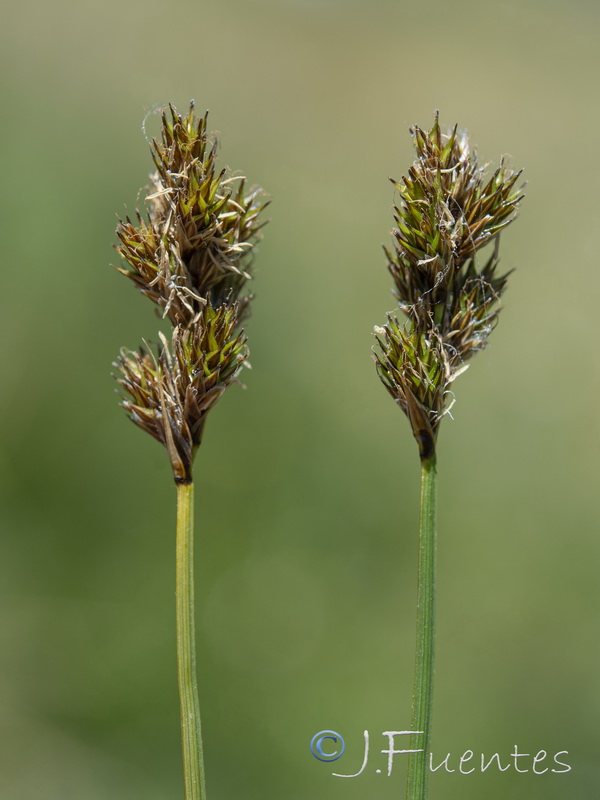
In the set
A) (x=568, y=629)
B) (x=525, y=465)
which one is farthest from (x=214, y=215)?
(x=525, y=465)

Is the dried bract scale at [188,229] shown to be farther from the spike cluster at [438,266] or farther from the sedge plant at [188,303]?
the spike cluster at [438,266]

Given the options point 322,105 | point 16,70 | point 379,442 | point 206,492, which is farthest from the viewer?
point 322,105

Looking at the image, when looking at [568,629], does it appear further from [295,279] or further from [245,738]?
[295,279]

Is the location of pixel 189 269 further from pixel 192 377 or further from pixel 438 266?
pixel 438 266

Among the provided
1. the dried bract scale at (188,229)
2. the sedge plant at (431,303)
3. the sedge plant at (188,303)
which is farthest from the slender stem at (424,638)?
the dried bract scale at (188,229)

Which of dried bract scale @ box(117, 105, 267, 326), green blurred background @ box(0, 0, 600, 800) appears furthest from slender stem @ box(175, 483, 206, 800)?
A: green blurred background @ box(0, 0, 600, 800)

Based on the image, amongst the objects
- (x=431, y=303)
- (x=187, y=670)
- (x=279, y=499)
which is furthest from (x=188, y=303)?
(x=279, y=499)
